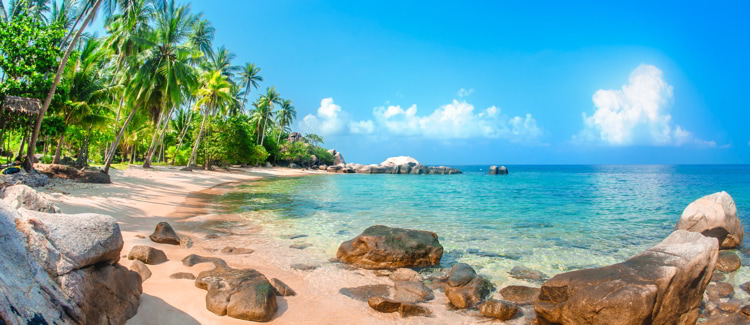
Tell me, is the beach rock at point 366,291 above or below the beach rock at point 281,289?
below

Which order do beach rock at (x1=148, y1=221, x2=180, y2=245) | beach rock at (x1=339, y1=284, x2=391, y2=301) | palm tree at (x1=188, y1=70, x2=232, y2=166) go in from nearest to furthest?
beach rock at (x1=339, y1=284, x2=391, y2=301)
beach rock at (x1=148, y1=221, x2=180, y2=245)
palm tree at (x1=188, y1=70, x2=232, y2=166)

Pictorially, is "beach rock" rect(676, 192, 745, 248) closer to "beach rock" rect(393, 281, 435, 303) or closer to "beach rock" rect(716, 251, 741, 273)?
"beach rock" rect(716, 251, 741, 273)

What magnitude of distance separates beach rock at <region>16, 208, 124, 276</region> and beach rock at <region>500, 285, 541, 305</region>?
223 inches

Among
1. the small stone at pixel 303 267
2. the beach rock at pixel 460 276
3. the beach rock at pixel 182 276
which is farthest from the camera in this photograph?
the small stone at pixel 303 267

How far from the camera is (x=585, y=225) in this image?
48.6ft

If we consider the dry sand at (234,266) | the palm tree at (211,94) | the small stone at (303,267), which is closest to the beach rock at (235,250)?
the dry sand at (234,266)

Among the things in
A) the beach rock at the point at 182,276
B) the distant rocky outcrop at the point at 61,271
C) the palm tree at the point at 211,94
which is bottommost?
the beach rock at the point at 182,276

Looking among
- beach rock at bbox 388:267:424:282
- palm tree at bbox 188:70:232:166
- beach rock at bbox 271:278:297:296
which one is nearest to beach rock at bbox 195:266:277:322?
beach rock at bbox 271:278:297:296

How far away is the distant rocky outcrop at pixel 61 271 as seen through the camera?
2.70 metres

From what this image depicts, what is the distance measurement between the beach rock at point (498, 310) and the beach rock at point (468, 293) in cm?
30

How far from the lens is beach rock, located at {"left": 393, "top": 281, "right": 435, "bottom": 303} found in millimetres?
6344

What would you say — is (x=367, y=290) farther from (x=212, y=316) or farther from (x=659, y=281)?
(x=659, y=281)

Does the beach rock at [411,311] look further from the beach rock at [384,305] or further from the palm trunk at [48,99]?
the palm trunk at [48,99]

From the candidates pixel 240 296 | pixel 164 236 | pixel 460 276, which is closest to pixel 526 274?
pixel 460 276
